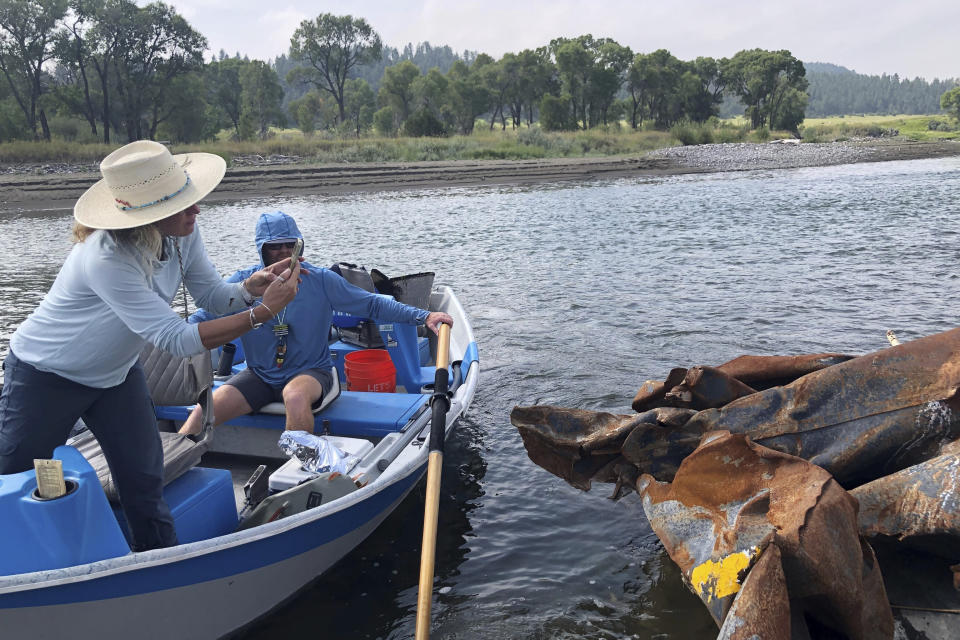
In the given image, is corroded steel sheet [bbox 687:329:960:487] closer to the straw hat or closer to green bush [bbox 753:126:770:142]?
A: the straw hat

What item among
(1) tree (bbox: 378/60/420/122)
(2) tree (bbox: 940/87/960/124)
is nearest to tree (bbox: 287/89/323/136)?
(1) tree (bbox: 378/60/420/122)

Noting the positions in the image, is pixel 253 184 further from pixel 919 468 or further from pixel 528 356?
pixel 919 468

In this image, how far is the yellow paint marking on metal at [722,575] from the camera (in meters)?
3.22

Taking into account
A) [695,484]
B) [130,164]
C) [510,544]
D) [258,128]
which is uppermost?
[258,128]

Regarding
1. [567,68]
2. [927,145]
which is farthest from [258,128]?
[927,145]

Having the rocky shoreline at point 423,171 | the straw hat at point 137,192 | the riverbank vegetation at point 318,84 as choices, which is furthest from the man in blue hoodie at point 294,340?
the riverbank vegetation at point 318,84

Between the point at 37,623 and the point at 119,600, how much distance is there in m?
0.33

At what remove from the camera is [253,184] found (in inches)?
1328

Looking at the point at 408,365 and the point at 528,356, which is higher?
the point at 408,365

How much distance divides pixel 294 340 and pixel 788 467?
3309 millimetres

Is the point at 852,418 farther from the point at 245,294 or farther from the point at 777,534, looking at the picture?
the point at 245,294

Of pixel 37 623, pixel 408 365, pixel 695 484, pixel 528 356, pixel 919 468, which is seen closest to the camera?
pixel 37 623

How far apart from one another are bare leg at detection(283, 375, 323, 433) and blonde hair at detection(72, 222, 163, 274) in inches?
68.5

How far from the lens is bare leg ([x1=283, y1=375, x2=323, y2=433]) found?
16.1 feet
